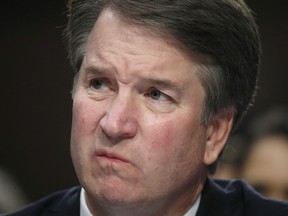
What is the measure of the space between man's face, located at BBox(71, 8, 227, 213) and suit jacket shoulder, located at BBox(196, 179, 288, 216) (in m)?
0.21

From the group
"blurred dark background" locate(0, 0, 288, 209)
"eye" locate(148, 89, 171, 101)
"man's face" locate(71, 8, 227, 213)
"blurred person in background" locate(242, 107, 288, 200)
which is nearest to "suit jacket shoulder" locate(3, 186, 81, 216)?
"man's face" locate(71, 8, 227, 213)

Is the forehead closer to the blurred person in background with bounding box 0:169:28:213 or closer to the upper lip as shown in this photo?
the upper lip

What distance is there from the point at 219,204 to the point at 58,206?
55cm

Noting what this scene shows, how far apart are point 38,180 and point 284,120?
2.04 m

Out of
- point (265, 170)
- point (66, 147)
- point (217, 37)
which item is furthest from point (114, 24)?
point (66, 147)

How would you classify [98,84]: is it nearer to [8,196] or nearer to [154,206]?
[154,206]

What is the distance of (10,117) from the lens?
17.4 feet

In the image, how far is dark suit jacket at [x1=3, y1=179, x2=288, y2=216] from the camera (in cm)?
261

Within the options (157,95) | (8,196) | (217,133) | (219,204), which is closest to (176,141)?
(157,95)

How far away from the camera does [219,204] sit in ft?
8.65

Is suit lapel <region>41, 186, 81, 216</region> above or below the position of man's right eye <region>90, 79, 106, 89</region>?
below

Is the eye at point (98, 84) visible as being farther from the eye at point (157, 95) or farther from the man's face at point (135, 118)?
the eye at point (157, 95)

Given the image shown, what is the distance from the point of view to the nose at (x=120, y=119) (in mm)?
2248

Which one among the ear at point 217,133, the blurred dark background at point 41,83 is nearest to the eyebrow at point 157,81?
the ear at point 217,133
